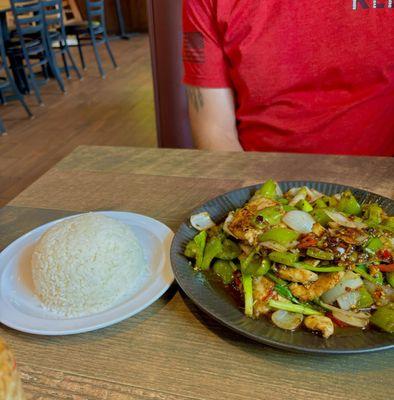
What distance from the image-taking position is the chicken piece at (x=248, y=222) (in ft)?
2.42

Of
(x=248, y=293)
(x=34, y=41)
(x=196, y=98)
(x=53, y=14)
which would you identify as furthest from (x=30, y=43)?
(x=248, y=293)

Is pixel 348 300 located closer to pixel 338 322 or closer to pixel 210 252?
pixel 338 322

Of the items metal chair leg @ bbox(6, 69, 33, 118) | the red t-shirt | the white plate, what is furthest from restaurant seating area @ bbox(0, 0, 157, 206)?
the white plate

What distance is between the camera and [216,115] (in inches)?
57.2

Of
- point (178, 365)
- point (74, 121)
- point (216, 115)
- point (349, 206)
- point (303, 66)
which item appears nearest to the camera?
point (178, 365)

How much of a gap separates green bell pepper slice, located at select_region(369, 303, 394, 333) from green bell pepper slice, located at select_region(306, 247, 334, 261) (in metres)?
0.10

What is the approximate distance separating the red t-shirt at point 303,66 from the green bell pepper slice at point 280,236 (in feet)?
2.28

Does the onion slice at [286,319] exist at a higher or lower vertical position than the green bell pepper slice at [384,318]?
lower

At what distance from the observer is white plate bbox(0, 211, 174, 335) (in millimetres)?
670

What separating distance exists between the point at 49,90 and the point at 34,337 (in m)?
4.95

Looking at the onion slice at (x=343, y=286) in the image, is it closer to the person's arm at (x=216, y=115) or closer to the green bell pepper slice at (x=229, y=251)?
the green bell pepper slice at (x=229, y=251)

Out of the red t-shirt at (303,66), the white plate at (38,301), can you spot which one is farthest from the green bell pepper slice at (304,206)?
the red t-shirt at (303,66)

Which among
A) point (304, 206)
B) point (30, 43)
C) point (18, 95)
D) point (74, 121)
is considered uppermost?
point (304, 206)

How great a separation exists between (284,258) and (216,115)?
0.85 meters
